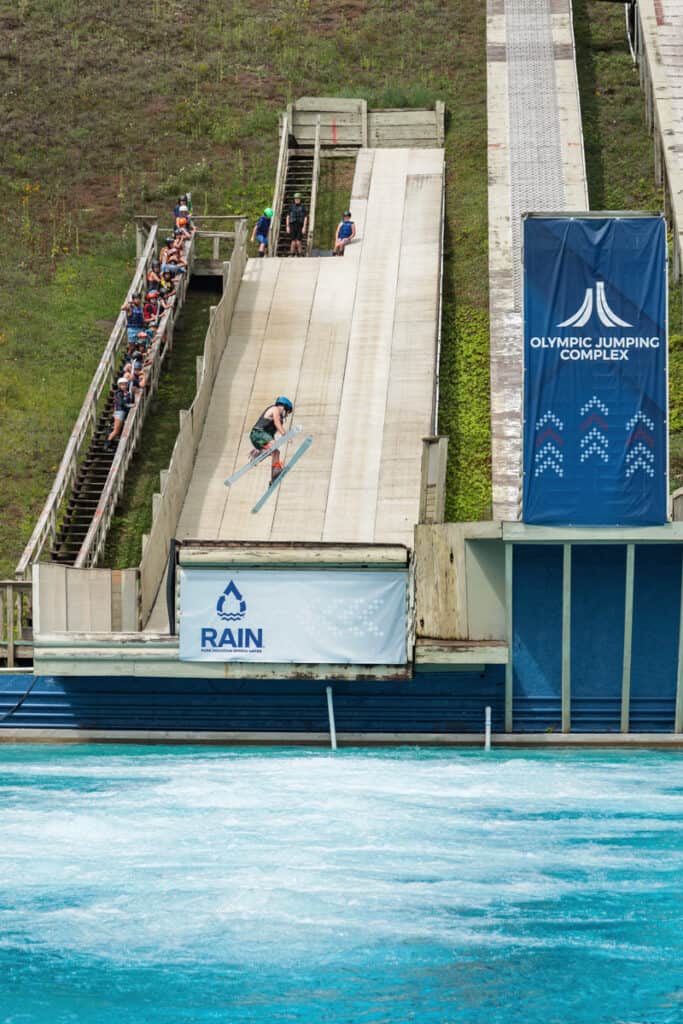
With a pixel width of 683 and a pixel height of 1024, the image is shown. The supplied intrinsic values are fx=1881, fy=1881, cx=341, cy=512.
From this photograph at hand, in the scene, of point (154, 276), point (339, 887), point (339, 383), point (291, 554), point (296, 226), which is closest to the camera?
point (339, 887)

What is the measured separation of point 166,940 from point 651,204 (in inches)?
1156

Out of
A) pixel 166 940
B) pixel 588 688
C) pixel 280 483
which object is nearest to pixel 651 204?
pixel 280 483

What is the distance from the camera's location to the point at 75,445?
1205 inches

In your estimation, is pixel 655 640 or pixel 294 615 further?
pixel 655 640

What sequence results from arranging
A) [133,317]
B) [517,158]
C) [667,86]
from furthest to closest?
[667,86] < [517,158] < [133,317]

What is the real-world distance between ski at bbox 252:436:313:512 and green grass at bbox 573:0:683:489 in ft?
23.8

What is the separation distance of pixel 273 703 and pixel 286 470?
6136 mm

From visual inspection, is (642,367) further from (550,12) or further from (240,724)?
(550,12)

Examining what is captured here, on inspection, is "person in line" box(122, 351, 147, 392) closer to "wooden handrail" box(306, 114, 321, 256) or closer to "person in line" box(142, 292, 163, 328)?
"person in line" box(142, 292, 163, 328)

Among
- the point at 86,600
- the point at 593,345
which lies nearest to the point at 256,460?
the point at 86,600

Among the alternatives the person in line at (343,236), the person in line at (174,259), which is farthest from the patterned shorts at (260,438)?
the person in line at (343,236)

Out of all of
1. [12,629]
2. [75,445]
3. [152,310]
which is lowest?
[12,629]

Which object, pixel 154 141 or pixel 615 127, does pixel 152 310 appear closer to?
pixel 154 141

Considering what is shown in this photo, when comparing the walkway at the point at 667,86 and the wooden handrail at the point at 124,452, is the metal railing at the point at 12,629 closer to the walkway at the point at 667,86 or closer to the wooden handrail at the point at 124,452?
the wooden handrail at the point at 124,452
